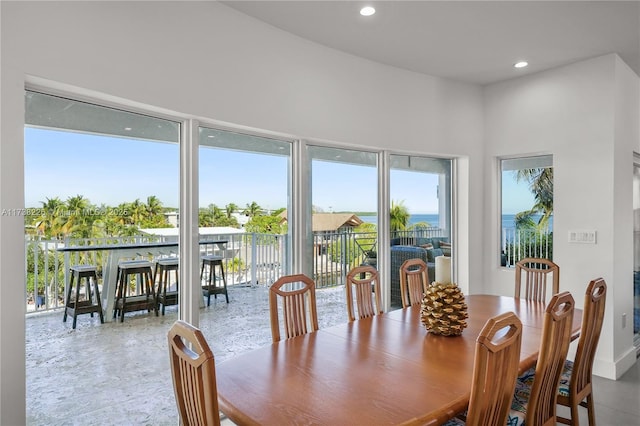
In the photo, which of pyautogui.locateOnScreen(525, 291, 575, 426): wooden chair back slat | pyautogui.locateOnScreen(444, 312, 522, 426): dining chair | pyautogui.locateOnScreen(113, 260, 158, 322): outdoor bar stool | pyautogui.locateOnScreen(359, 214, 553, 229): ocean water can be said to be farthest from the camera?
pyautogui.locateOnScreen(359, 214, 553, 229): ocean water

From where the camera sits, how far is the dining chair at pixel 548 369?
5.60ft

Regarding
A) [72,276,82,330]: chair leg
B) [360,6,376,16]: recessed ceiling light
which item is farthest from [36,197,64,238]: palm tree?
[360,6,376,16]: recessed ceiling light

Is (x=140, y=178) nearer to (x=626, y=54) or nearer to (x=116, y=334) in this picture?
(x=116, y=334)

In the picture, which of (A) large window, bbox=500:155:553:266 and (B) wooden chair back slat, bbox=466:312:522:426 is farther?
(A) large window, bbox=500:155:553:266

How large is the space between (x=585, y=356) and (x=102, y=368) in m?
2.73

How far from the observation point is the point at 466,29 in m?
3.02

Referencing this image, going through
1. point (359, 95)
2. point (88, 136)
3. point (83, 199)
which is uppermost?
point (359, 95)

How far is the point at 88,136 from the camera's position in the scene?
2.24 m

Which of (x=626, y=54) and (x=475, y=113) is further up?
(x=626, y=54)

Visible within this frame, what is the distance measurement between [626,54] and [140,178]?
13.6 ft

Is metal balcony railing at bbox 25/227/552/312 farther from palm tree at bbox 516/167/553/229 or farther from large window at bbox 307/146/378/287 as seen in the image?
palm tree at bbox 516/167/553/229

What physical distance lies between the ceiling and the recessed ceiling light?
0.04 meters

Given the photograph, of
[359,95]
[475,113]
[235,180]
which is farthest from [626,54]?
[235,180]

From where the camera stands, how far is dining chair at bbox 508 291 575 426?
5.60 feet
